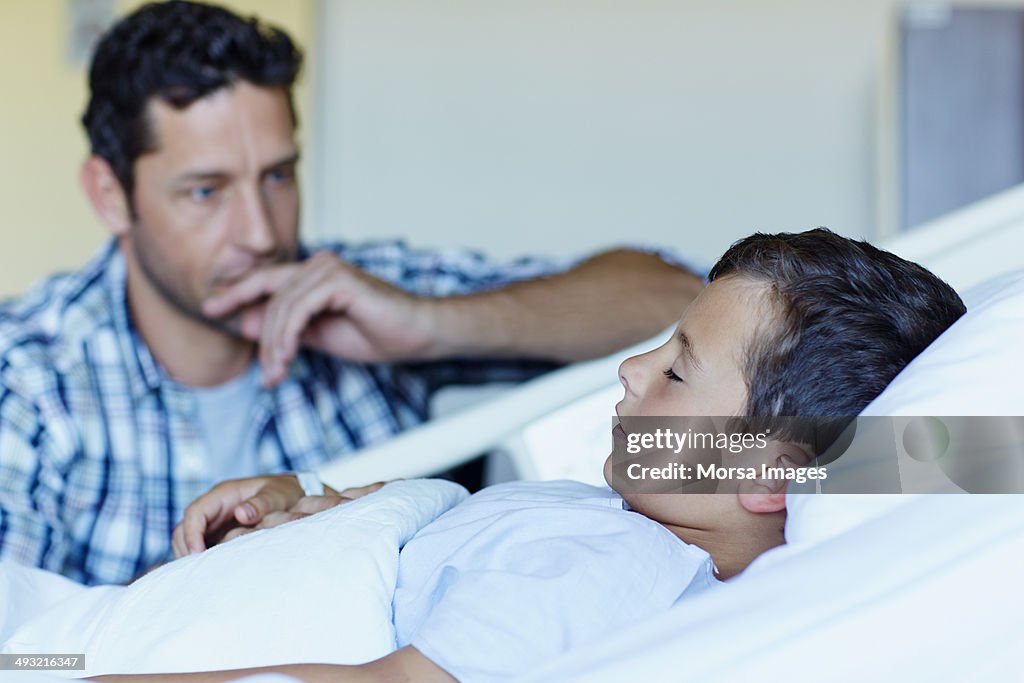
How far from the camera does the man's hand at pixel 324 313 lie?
128 centimetres

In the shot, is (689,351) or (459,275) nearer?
(689,351)

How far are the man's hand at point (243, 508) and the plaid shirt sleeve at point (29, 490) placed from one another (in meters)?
0.33

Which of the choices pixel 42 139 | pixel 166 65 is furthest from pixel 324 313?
pixel 42 139

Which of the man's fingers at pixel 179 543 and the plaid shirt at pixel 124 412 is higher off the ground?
A: the man's fingers at pixel 179 543

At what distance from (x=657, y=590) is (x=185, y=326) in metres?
1.02

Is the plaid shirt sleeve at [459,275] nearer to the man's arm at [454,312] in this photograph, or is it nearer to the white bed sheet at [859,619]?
the man's arm at [454,312]

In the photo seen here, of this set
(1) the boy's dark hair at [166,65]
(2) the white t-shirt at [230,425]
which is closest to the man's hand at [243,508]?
(2) the white t-shirt at [230,425]

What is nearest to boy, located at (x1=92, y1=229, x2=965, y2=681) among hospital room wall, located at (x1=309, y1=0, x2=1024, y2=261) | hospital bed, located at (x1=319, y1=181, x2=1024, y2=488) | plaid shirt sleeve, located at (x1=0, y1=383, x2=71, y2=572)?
hospital bed, located at (x1=319, y1=181, x2=1024, y2=488)

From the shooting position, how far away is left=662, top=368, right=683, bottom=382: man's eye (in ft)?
2.22

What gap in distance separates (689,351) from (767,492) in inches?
3.6

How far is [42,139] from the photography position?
2.43 m

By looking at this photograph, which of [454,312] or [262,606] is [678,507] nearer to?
[262,606]

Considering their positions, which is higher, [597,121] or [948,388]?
[948,388]

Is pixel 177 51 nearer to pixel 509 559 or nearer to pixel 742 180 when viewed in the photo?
pixel 509 559
